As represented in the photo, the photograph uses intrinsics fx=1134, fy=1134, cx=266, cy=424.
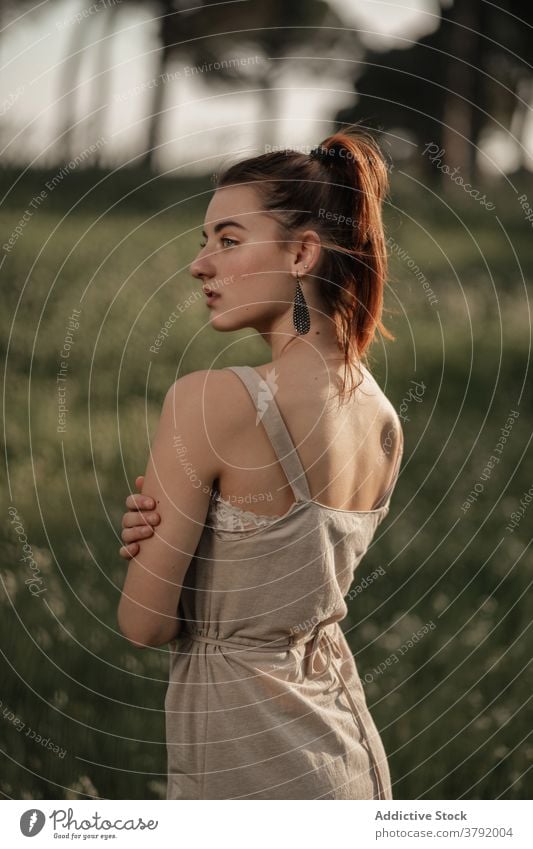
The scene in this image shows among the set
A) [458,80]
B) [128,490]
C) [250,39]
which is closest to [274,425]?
[128,490]

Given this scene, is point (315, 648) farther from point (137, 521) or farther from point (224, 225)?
point (224, 225)

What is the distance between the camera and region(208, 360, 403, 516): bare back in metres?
2.09


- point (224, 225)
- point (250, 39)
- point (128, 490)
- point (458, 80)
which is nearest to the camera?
point (224, 225)

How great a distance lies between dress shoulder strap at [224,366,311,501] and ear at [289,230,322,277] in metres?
0.28

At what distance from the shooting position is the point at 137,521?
2.22 meters

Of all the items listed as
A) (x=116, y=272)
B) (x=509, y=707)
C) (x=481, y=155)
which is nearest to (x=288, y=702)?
(x=509, y=707)

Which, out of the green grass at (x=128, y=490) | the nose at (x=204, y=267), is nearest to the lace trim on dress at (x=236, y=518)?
the nose at (x=204, y=267)

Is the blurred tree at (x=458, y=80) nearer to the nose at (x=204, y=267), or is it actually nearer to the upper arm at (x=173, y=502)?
the nose at (x=204, y=267)

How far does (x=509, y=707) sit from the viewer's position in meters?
4.26

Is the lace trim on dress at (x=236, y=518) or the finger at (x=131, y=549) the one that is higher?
the lace trim on dress at (x=236, y=518)

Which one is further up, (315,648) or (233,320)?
(233,320)

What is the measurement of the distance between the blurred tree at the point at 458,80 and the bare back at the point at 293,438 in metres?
9.74

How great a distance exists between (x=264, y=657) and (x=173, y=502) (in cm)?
39

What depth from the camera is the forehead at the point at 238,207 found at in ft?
7.42
